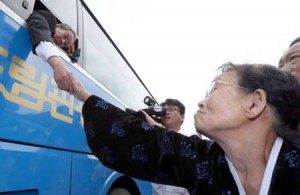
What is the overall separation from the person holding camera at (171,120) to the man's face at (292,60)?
3.90 feet

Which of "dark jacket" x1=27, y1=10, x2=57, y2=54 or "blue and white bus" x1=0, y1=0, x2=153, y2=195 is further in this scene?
"dark jacket" x1=27, y1=10, x2=57, y2=54

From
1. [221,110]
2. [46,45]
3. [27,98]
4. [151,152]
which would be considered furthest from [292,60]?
[27,98]

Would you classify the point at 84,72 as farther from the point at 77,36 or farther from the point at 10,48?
the point at 10,48

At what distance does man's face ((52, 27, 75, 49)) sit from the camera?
1.87 metres

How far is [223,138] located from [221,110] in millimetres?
140

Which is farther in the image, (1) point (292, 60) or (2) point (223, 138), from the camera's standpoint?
(1) point (292, 60)

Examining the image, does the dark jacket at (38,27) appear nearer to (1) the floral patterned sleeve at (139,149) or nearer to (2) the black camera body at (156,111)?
(1) the floral patterned sleeve at (139,149)

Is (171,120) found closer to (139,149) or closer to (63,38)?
(63,38)

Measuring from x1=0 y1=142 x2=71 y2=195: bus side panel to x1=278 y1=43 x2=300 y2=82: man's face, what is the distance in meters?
1.56

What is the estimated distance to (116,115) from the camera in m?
1.54

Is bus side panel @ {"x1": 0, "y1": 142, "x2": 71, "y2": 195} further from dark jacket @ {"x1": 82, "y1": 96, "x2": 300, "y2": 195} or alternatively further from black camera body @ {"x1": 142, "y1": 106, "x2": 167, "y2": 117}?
black camera body @ {"x1": 142, "y1": 106, "x2": 167, "y2": 117}

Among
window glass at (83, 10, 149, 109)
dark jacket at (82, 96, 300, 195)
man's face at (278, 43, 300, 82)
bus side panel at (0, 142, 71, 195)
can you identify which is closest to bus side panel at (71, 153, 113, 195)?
bus side panel at (0, 142, 71, 195)

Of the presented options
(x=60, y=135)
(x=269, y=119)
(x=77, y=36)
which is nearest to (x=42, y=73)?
(x=60, y=135)

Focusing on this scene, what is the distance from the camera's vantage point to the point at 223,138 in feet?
4.72
